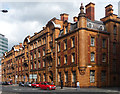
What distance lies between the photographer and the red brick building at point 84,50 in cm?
4294

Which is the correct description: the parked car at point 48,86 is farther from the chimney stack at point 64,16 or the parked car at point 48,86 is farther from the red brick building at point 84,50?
the chimney stack at point 64,16

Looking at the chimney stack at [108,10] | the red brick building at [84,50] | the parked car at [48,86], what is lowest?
the parked car at [48,86]

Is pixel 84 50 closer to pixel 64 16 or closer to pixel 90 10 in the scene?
pixel 90 10

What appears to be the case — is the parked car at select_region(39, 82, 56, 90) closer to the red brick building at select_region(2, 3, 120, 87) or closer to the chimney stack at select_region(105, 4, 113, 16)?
the red brick building at select_region(2, 3, 120, 87)

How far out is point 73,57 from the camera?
4569 cm

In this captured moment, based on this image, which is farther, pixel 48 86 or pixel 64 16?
pixel 64 16

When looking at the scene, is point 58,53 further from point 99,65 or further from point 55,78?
point 99,65

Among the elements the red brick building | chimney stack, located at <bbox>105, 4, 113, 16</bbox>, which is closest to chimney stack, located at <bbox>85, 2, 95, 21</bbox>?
the red brick building

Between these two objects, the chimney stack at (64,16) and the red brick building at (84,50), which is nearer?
the red brick building at (84,50)

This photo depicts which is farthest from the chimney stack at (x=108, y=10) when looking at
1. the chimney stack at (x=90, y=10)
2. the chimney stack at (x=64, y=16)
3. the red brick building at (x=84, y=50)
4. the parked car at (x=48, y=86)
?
the parked car at (x=48, y=86)

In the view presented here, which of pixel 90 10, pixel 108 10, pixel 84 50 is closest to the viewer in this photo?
pixel 84 50

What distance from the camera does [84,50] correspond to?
1681 inches

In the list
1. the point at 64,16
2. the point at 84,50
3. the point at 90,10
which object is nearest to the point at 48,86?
the point at 84,50

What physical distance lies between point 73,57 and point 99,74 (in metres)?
6.99
